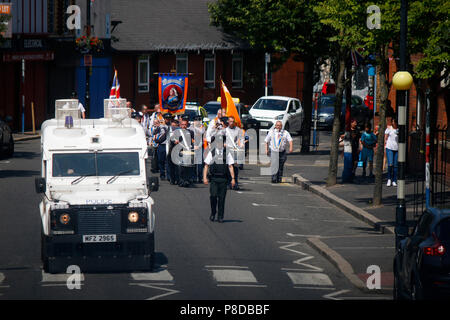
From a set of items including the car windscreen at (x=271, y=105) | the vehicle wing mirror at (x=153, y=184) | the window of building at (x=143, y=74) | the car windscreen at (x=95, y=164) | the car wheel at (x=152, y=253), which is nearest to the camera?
the car wheel at (x=152, y=253)

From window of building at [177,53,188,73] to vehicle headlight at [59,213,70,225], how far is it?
43030 mm

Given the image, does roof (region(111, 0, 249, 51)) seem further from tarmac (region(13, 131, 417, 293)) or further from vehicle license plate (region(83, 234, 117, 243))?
vehicle license plate (region(83, 234, 117, 243))

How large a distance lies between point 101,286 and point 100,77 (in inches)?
1602

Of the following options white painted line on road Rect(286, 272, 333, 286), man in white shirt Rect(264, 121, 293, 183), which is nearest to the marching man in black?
white painted line on road Rect(286, 272, 333, 286)

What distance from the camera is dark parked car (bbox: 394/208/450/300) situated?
11.1 m

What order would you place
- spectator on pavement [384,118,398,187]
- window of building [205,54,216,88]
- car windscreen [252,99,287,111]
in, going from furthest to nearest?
window of building [205,54,216,88], car windscreen [252,99,287,111], spectator on pavement [384,118,398,187]

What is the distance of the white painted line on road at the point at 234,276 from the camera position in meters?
14.6

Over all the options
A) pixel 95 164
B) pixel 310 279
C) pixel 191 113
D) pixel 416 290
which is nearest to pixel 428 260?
pixel 416 290

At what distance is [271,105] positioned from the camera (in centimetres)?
4484

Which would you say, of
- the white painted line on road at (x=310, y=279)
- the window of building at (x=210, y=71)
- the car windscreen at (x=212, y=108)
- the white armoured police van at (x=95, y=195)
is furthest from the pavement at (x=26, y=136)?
the white painted line on road at (x=310, y=279)

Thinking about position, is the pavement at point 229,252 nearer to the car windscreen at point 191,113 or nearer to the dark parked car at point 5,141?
the dark parked car at point 5,141

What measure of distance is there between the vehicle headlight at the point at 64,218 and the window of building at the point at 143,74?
4153cm

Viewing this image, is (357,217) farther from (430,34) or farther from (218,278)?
(218,278)
